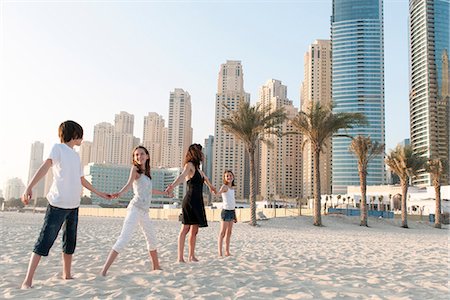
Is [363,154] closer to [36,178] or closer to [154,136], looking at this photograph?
[36,178]

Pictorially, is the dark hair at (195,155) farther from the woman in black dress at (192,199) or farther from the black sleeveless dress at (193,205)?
the black sleeveless dress at (193,205)

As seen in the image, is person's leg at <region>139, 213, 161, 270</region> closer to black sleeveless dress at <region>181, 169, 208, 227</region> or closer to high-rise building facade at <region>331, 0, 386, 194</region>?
black sleeveless dress at <region>181, 169, 208, 227</region>

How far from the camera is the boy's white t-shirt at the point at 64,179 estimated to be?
444 centimetres

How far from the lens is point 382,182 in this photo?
130 m

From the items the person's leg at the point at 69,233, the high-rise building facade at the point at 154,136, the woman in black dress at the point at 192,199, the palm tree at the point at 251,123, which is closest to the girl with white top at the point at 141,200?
the woman in black dress at the point at 192,199

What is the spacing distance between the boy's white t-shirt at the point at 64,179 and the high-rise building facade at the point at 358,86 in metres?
129

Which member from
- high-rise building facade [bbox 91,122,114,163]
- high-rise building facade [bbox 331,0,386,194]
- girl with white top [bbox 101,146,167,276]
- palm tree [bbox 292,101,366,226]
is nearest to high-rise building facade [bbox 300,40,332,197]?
high-rise building facade [bbox 331,0,386,194]

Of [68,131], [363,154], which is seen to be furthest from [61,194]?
[363,154]

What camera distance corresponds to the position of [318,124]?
2327cm

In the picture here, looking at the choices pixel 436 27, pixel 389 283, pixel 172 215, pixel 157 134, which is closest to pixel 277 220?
pixel 172 215

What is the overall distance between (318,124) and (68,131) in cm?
2000

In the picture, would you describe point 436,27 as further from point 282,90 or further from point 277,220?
point 277,220

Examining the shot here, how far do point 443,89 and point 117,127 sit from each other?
12184 cm

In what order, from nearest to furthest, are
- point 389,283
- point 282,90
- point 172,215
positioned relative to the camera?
point 389,283, point 172,215, point 282,90
